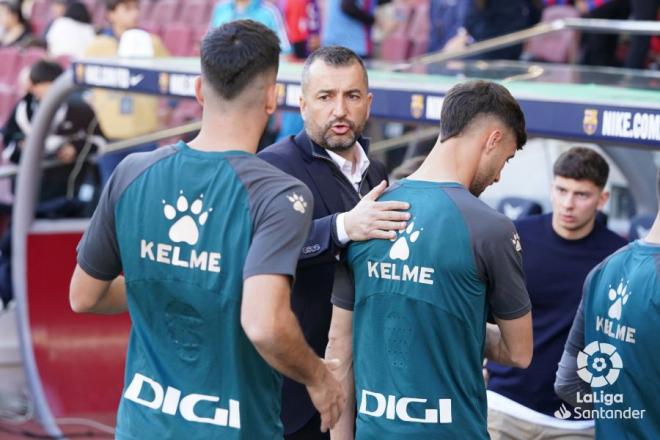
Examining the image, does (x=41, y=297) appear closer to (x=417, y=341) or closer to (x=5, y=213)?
(x=5, y=213)

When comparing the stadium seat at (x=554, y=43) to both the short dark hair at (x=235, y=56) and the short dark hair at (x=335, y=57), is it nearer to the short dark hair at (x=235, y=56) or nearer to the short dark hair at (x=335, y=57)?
the short dark hair at (x=335, y=57)

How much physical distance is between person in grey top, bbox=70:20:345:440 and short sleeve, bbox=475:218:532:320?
1.64 ft

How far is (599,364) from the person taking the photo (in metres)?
3.69

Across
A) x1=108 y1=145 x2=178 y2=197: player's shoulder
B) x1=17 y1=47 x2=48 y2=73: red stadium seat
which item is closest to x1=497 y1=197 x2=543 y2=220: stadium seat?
x1=108 y1=145 x2=178 y2=197: player's shoulder

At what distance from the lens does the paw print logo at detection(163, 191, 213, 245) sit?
10.2 feet

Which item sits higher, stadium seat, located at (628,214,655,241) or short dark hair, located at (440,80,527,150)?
short dark hair, located at (440,80,527,150)

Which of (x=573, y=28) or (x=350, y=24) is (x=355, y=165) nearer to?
(x=573, y=28)

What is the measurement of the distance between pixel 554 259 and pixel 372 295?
156cm

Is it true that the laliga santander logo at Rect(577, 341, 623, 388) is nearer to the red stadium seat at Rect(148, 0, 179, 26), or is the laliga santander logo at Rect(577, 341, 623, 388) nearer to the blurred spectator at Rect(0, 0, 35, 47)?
the blurred spectator at Rect(0, 0, 35, 47)

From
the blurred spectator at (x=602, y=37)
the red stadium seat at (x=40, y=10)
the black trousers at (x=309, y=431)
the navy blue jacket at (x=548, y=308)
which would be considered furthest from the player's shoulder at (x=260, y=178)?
the red stadium seat at (x=40, y=10)

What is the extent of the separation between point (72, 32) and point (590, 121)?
29.9 feet

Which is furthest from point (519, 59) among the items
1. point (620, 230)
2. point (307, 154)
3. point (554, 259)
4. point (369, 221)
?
point (369, 221)

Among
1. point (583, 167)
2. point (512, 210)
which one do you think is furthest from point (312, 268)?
point (512, 210)

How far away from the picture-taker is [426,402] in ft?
10.9
